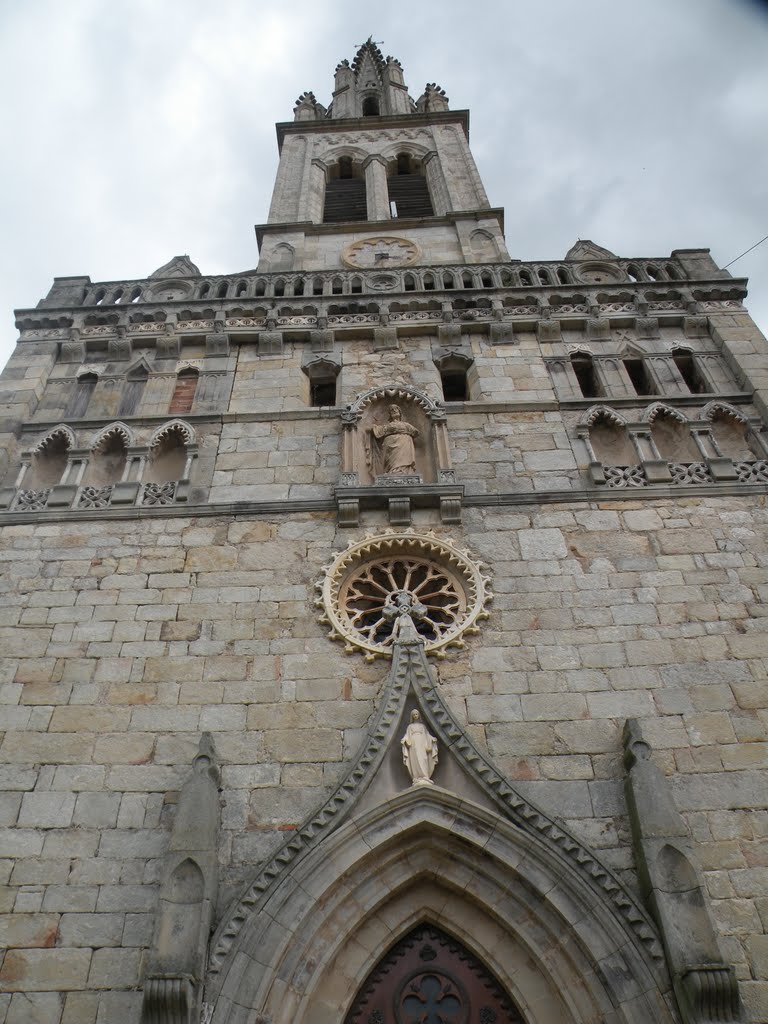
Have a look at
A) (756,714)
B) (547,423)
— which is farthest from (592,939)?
(547,423)

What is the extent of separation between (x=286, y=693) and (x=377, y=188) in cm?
1673

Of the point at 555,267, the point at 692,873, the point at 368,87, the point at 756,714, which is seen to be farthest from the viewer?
the point at 368,87

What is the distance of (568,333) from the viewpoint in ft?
46.9

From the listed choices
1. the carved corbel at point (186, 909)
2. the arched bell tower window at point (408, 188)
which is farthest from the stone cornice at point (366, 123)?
the carved corbel at point (186, 909)

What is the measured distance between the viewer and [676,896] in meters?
7.06

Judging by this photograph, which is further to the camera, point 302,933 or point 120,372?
point 120,372

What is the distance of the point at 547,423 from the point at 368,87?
2296cm

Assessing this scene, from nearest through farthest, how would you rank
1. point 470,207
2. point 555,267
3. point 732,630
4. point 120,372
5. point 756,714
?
point 756,714 → point 732,630 → point 120,372 → point 555,267 → point 470,207

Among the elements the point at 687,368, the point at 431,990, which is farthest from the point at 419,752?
the point at 687,368

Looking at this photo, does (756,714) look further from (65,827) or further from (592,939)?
(65,827)

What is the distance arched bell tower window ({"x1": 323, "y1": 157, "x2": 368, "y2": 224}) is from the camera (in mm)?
22047

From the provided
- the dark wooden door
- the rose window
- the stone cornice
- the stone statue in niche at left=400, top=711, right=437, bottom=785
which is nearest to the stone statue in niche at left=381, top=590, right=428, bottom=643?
the rose window

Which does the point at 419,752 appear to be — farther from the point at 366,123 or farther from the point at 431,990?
the point at 366,123

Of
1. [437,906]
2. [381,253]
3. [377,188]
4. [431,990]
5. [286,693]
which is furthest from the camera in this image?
[377,188]
